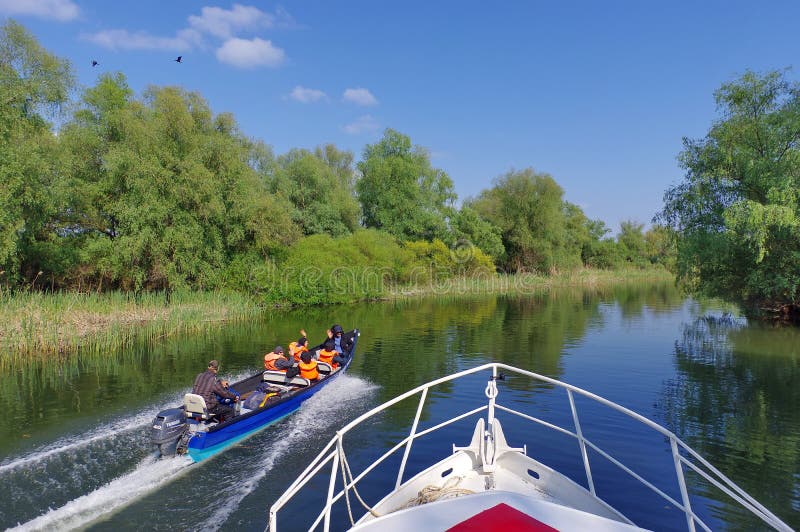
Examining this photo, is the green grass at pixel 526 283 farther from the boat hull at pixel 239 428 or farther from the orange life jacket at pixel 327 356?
the boat hull at pixel 239 428

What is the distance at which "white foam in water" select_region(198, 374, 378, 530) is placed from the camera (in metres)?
8.05

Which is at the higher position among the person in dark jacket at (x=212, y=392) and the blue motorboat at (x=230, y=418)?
the person in dark jacket at (x=212, y=392)

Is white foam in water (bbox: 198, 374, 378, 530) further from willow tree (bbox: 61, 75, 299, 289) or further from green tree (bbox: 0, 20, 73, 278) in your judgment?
willow tree (bbox: 61, 75, 299, 289)

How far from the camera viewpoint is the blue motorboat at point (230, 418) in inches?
372

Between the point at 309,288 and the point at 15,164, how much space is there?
18.4 m

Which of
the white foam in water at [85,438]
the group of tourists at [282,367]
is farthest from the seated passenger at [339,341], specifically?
the white foam in water at [85,438]

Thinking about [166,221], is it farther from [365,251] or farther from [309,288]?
[365,251]

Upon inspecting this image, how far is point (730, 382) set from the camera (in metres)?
15.3

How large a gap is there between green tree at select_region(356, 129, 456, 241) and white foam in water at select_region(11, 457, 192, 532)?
4625 cm

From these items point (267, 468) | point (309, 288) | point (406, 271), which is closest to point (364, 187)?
point (406, 271)

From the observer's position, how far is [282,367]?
13.9 m

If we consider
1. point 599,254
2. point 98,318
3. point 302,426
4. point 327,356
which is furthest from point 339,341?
point 599,254

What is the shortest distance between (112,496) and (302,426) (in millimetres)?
4339

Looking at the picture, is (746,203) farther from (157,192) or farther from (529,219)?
(529,219)
